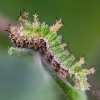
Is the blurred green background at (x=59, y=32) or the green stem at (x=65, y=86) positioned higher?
the blurred green background at (x=59, y=32)

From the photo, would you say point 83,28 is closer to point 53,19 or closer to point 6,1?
point 53,19

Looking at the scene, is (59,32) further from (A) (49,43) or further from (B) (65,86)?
(B) (65,86)

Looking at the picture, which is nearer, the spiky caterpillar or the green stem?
the green stem

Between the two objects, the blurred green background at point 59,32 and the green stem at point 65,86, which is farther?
the blurred green background at point 59,32

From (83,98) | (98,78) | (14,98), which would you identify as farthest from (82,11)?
(83,98)

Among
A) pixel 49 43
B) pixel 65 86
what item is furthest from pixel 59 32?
pixel 65 86
